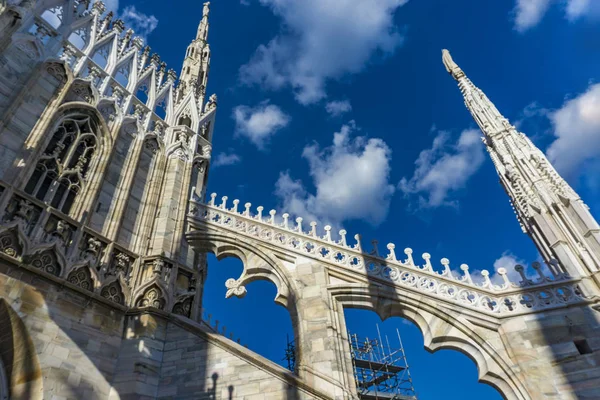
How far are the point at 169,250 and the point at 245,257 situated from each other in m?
1.88

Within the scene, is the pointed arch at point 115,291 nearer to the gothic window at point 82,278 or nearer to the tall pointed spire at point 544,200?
the gothic window at point 82,278

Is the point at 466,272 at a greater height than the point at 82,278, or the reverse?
the point at 466,272

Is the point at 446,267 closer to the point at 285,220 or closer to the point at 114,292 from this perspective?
the point at 285,220

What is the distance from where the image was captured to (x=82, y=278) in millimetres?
7773

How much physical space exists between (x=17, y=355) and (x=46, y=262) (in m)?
1.60

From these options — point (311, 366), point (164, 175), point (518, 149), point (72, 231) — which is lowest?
point (311, 366)

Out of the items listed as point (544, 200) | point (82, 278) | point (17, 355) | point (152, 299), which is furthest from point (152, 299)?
point (544, 200)

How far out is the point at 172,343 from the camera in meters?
8.03

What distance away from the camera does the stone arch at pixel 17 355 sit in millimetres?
6316

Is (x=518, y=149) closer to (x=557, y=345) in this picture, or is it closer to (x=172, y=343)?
(x=557, y=345)

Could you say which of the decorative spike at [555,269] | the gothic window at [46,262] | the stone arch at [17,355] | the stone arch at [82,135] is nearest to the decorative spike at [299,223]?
the stone arch at [82,135]

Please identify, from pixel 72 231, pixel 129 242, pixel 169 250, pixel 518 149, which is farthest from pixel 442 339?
pixel 518 149

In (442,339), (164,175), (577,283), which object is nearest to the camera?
(442,339)

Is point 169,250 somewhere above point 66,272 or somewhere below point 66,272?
above
